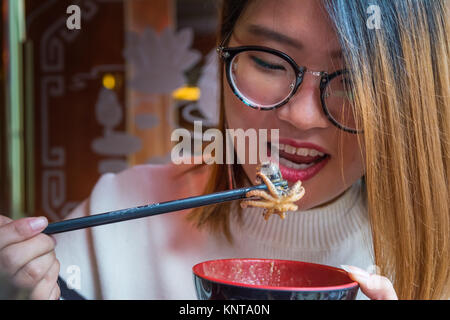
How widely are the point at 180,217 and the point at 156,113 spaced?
47.1 inches

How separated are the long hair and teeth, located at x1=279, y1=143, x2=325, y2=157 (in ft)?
0.19

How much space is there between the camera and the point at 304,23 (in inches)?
19.0

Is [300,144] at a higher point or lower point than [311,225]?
higher

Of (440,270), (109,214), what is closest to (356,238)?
(440,270)

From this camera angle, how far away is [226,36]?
1.87 ft

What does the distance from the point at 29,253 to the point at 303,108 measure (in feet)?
0.99

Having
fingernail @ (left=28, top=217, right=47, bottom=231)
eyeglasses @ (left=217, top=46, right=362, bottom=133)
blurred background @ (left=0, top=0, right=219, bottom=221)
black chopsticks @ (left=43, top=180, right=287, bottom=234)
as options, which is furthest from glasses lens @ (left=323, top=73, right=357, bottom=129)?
blurred background @ (left=0, top=0, right=219, bottom=221)

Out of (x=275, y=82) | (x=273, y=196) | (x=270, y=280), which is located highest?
(x=275, y=82)

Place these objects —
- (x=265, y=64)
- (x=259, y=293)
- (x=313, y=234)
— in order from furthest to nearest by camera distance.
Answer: (x=313, y=234), (x=265, y=64), (x=259, y=293)

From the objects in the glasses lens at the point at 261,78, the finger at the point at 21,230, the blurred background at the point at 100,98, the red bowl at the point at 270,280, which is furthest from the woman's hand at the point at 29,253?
the blurred background at the point at 100,98

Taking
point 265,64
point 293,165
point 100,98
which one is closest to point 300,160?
point 293,165

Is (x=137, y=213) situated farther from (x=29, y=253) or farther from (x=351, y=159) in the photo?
(x=351, y=159)

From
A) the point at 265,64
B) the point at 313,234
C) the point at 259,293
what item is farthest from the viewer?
the point at 313,234
